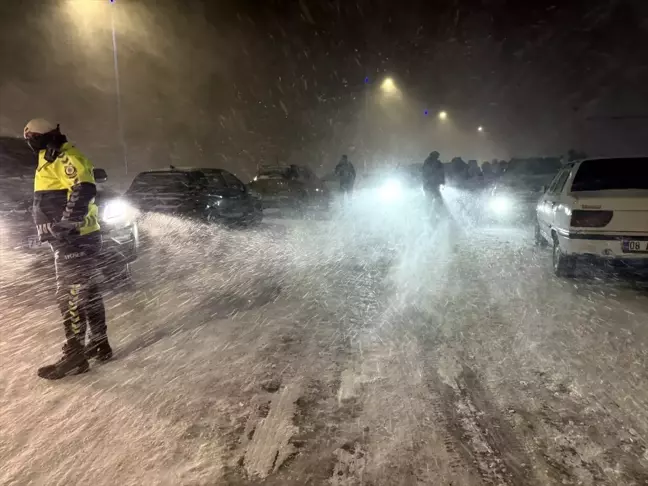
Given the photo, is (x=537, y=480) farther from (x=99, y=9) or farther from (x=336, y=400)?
(x=99, y=9)

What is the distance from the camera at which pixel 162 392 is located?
392 cm

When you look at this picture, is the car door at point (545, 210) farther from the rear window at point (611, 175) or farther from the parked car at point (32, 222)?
the parked car at point (32, 222)

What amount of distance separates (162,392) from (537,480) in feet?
8.31

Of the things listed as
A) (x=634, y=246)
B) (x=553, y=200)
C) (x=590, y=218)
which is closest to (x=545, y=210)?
(x=553, y=200)

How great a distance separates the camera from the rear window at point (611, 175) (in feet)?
24.4

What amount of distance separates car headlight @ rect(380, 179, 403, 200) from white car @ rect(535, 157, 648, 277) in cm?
1844

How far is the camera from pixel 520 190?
53.6ft

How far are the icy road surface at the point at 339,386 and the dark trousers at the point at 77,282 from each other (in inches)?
16.2

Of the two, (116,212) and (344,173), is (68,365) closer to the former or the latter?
(116,212)

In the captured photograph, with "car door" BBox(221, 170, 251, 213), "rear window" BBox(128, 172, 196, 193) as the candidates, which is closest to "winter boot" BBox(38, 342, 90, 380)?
"rear window" BBox(128, 172, 196, 193)

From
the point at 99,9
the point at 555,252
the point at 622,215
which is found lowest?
the point at 555,252

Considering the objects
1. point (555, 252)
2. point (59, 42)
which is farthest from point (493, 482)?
point (59, 42)

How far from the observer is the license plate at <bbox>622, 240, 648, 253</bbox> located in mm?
6509

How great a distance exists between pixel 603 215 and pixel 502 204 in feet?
33.6
